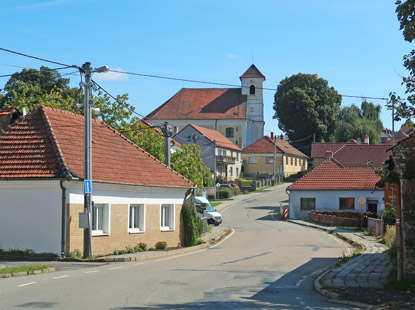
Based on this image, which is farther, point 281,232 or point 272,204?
point 272,204

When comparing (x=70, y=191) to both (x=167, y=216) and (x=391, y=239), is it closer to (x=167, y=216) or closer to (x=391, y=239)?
(x=167, y=216)

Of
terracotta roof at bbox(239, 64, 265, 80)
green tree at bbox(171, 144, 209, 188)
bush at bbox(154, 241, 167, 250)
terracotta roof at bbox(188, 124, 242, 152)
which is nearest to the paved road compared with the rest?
bush at bbox(154, 241, 167, 250)

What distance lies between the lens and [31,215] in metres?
22.8

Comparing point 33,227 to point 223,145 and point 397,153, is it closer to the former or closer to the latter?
point 397,153

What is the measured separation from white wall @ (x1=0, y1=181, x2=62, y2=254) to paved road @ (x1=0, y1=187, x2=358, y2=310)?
3342mm

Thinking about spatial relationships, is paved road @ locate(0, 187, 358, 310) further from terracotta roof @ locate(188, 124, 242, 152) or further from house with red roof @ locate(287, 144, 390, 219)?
terracotta roof @ locate(188, 124, 242, 152)

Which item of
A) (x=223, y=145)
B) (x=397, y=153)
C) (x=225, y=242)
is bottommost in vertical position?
(x=225, y=242)

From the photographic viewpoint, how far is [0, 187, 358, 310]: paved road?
1200cm

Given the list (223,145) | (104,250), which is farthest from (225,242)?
(223,145)

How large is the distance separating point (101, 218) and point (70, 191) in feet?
8.32

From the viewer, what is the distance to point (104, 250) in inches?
954

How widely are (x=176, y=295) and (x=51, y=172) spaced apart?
10.9 m

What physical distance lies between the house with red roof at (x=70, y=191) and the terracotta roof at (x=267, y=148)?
71988mm

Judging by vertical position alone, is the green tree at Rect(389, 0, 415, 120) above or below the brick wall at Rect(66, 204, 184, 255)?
above
